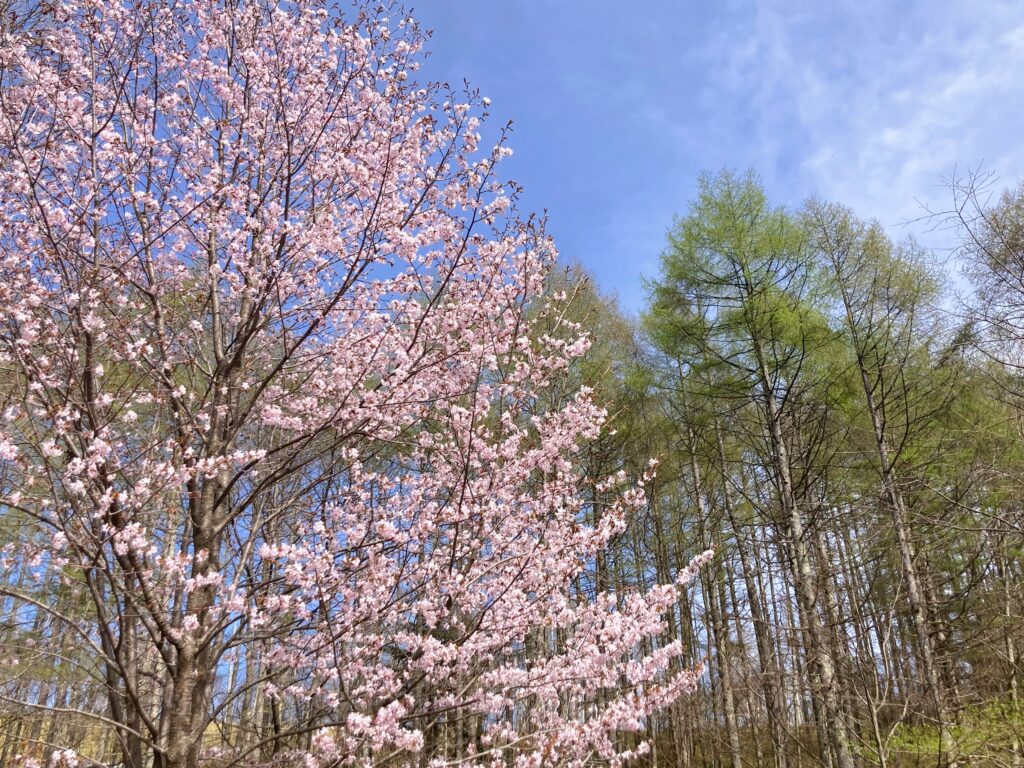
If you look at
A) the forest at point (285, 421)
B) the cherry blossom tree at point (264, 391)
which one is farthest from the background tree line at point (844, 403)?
the cherry blossom tree at point (264, 391)

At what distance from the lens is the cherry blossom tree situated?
3.53 meters

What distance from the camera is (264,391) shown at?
15.6 ft

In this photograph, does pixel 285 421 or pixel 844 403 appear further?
pixel 844 403

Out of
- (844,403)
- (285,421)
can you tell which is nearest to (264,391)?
(285,421)

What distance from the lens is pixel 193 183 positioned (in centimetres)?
489

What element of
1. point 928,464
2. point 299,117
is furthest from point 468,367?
point 928,464

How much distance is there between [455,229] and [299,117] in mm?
1588

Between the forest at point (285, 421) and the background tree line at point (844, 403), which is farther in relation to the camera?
the background tree line at point (844, 403)

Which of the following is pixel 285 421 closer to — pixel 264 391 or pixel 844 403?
pixel 264 391

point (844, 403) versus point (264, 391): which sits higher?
point (844, 403)

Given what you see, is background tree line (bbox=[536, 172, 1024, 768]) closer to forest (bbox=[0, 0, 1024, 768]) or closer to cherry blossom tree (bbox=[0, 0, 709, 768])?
forest (bbox=[0, 0, 1024, 768])

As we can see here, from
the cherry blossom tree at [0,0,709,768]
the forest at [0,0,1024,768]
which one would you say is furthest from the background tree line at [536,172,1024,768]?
the cherry blossom tree at [0,0,709,768]

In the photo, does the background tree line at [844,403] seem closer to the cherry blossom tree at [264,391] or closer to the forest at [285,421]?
the forest at [285,421]

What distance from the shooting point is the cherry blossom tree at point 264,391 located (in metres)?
3.53
